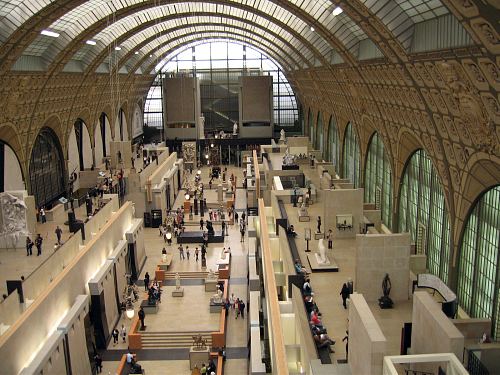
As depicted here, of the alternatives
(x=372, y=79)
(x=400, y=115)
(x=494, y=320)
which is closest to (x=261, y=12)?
(x=372, y=79)

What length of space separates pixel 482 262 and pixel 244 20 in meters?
33.7

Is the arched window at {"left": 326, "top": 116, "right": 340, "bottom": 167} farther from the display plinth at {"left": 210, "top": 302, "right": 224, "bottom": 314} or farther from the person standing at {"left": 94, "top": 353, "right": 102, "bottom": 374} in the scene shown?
the person standing at {"left": 94, "top": 353, "right": 102, "bottom": 374}

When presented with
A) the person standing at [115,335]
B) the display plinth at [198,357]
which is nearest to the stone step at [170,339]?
the person standing at [115,335]

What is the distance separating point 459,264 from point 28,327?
1407cm

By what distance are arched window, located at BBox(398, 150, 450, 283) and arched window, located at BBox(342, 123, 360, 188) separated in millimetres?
11938

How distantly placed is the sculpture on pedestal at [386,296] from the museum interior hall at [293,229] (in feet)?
0.19

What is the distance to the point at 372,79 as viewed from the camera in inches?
1006

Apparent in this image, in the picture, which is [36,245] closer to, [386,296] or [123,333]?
[123,333]

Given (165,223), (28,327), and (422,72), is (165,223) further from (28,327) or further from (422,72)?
(422,72)

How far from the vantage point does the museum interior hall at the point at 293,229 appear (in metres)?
13.9

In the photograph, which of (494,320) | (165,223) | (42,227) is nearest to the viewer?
(494,320)

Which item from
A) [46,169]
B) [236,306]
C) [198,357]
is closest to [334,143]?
[46,169]

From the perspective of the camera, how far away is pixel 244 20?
4525 centimetres

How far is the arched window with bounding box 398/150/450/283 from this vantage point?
20.2 m
